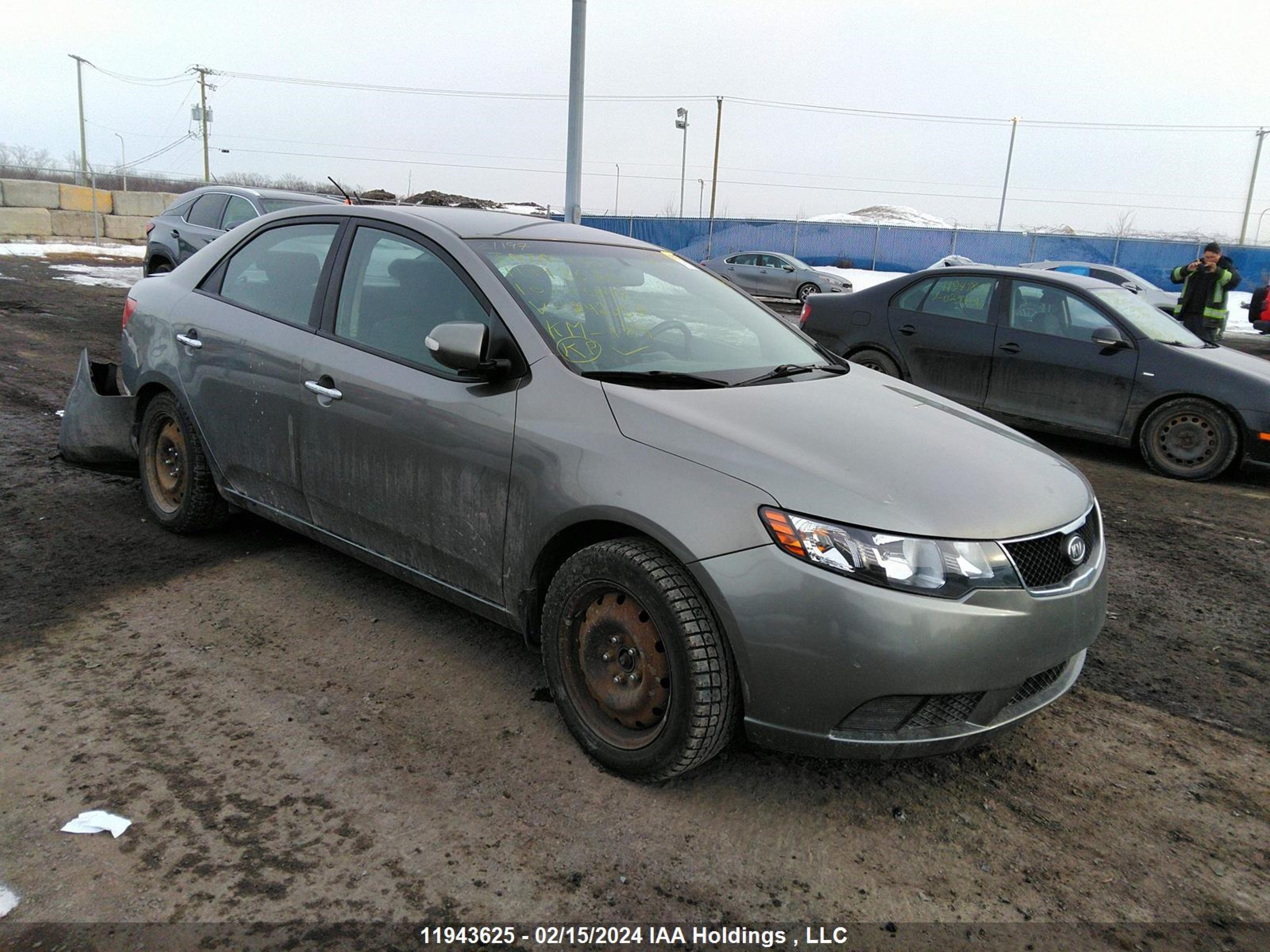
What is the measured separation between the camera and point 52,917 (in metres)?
2.18

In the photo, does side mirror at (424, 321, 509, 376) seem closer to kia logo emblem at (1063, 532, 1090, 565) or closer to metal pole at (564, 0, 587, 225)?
kia logo emblem at (1063, 532, 1090, 565)

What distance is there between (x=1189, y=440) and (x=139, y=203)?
31.5m

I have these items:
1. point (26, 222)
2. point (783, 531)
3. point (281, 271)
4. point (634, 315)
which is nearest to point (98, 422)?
point (281, 271)

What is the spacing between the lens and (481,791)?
277cm

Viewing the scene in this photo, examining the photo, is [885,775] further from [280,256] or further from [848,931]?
[280,256]

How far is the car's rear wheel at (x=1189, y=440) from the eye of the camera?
684 centimetres

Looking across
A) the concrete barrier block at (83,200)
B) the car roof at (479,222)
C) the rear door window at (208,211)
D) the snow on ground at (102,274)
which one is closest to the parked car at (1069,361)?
the car roof at (479,222)

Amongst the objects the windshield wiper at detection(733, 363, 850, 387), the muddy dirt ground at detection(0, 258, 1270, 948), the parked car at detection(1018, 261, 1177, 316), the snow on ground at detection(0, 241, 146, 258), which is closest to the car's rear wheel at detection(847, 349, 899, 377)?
the muddy dirt ground at detection(0, 258, 1270, 948)

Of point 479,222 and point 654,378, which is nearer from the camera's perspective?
point 654,378

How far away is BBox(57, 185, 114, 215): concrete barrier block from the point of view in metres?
28.2

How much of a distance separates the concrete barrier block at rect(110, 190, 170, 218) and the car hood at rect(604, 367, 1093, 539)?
31.8 meters

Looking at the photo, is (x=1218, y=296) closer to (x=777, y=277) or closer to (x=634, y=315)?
(x=634, y=315)

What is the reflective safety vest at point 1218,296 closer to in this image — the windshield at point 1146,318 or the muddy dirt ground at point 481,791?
the windshield at point 1146,318

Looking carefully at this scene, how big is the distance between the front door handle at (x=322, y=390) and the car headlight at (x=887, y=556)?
1864 millimetres
